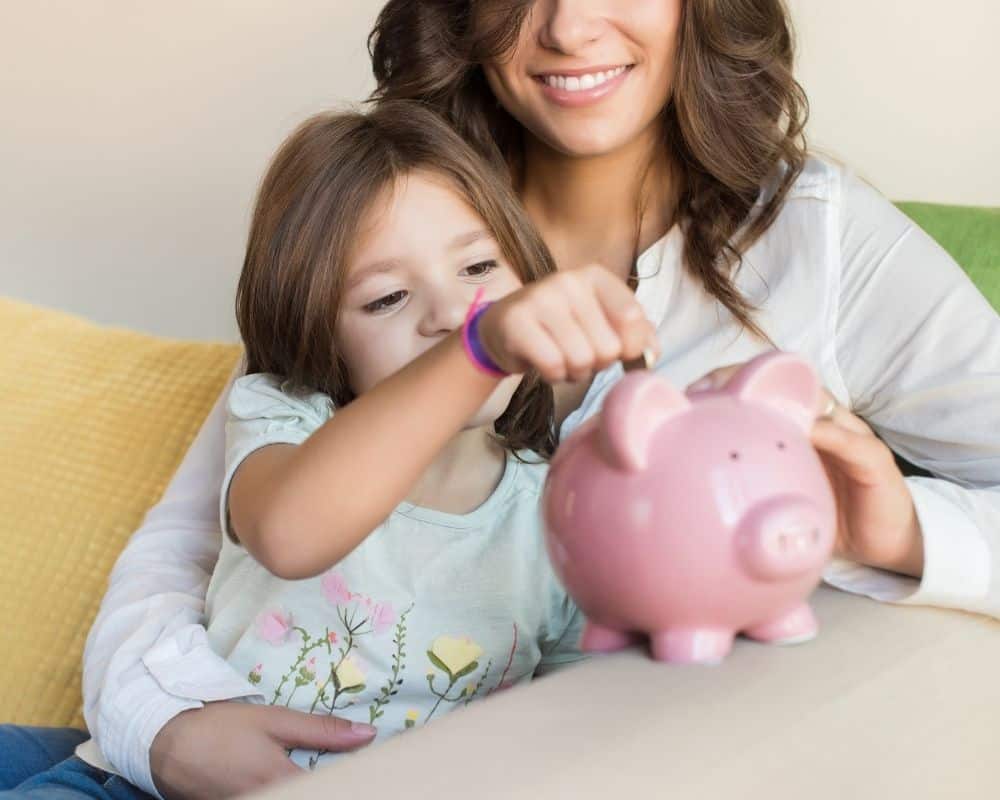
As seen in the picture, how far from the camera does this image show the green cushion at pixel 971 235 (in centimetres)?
130

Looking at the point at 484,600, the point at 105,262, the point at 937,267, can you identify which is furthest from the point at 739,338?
the point at 105,262

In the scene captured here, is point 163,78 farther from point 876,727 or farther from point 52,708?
point 876,727

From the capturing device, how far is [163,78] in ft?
7.67

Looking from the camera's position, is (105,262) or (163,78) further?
(105,262)

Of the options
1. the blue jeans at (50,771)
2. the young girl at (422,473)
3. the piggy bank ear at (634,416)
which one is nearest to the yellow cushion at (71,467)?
the blue jeans at (50,771)

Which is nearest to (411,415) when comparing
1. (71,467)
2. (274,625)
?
(274,625)

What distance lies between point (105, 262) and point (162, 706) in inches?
62.5

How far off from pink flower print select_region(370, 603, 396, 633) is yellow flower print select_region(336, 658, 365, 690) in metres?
0.04

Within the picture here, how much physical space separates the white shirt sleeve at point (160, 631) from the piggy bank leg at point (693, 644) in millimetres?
485

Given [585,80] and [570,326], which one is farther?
[585,80]

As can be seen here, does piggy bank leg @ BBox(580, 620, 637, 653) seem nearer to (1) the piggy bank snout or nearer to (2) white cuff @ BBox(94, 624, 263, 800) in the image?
(1) the piggy bank snout

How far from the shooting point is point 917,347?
1173mm

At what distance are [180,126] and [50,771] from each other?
56.0 inches

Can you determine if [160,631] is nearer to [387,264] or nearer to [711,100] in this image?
[387,264]
